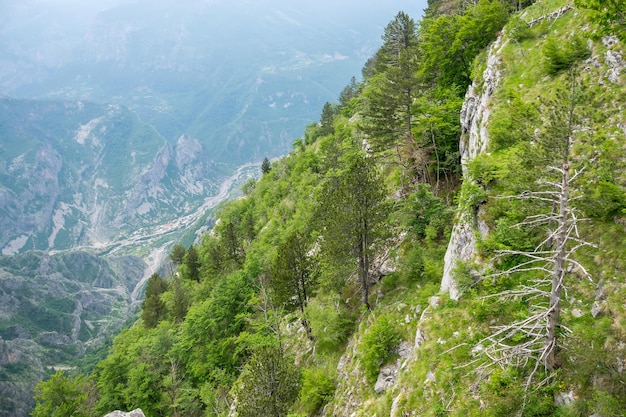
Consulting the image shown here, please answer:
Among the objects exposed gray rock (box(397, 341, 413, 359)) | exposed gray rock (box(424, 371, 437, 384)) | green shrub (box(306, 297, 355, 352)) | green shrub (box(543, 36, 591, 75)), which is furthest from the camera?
green shrub (box(306, 297, 355, 352))

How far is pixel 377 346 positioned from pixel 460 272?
6.06 metres

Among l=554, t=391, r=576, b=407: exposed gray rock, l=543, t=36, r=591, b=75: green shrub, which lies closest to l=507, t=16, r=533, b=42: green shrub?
l=543, t=36, r=591, b=75: green shrub

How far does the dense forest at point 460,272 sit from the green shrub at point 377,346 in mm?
78

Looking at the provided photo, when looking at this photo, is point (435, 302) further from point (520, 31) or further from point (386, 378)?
point (520, 31)

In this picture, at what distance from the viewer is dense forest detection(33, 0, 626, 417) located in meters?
10.8

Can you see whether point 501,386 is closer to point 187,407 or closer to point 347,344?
point 347,344

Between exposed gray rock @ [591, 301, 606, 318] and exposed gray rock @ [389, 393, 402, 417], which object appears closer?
exposed gray rock @ [591, 301, 606, 318]

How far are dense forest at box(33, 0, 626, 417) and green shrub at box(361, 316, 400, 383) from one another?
8 cm

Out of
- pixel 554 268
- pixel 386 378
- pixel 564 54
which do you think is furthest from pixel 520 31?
pixel 386 378

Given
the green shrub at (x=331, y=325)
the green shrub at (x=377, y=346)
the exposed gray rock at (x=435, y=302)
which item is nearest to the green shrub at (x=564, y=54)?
the exposed gray rock at (x=435, y=302)

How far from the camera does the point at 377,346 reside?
18.7 m

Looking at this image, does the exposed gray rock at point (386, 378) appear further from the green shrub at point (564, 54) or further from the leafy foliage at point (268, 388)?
the green shrub at point (564, 54)

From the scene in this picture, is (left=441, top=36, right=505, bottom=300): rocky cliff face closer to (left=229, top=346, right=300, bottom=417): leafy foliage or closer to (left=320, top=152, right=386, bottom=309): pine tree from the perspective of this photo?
(left=320, top=152, right=386, bottom=309): pine tree

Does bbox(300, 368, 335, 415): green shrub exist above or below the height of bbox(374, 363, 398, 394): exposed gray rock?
below
